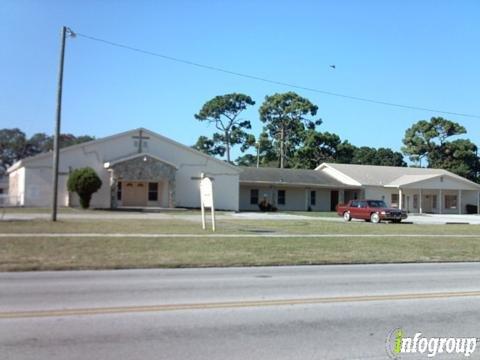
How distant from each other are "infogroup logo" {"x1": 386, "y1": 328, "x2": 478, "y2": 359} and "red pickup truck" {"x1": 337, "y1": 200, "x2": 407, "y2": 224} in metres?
31.0

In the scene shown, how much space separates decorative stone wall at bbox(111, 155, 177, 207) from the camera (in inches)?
1796

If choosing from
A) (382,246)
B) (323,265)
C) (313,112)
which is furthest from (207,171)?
(313,112)

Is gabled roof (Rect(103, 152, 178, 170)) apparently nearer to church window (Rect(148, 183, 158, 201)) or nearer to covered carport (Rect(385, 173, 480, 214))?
church window (Rect(148, 183, 158, 201))

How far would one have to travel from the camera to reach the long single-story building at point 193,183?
44969 mm

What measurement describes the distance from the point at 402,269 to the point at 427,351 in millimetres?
8736

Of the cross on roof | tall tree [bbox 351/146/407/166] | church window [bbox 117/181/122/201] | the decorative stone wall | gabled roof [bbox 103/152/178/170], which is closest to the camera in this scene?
gabled roof [bbox 103/152/178/170]

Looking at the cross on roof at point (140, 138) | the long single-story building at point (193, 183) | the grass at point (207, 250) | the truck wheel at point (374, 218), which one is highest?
the cross on roof at point (140, 138)

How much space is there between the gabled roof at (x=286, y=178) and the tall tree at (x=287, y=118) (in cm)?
2461

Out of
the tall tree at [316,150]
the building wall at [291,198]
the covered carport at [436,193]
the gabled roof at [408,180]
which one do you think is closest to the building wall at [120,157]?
the building wall at [291,198]

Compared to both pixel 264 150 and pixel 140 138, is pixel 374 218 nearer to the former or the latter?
pixel 140 138

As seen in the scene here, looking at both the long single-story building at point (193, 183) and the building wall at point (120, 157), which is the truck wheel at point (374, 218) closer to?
the long single-story building at point (193, 183)

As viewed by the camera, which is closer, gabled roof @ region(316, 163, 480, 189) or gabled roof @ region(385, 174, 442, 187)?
gabled roof @ region(385, 174, 442, 187)

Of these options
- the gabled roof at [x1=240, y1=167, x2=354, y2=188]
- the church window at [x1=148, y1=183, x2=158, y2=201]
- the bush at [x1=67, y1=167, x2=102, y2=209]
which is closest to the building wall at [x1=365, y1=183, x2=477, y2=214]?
the gabled roof at [x1=240, y1=167, x2=354, y2=188]

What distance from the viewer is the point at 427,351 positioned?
21.1 feet
